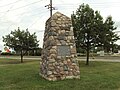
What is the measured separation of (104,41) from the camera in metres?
31.3

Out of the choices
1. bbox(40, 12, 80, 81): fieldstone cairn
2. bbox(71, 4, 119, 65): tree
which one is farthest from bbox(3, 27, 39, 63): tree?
bbox(40, 12, 80, 81): fieldstone cairn

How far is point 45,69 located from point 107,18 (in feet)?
55.2

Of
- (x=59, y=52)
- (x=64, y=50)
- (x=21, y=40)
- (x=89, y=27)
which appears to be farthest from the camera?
(x=21, y=40)

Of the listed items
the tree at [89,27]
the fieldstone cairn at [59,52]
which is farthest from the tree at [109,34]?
the fieldstone cairn at [59,52]

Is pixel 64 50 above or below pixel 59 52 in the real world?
above

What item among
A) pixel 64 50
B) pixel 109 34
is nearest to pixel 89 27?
pixel 109 34

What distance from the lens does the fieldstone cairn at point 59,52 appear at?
656 inches

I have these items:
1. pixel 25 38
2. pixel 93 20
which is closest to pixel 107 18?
pixel 93 20

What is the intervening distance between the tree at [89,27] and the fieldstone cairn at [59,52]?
13.8 meters

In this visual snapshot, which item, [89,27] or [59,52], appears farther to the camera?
[89,27]

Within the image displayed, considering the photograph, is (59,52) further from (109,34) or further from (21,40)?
(21,40)

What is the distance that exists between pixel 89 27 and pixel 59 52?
14.8 metres

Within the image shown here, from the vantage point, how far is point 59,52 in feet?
55.5

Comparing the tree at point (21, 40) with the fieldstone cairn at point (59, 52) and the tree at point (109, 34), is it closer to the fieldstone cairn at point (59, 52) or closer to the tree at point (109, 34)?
the tree at point (109, 34)
